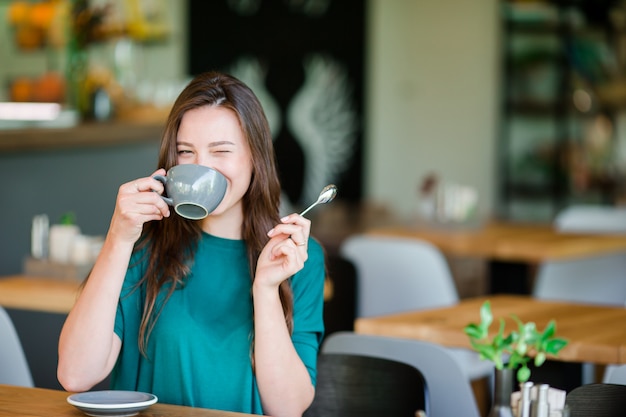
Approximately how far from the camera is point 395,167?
9.12 m

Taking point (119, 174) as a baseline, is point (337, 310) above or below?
below

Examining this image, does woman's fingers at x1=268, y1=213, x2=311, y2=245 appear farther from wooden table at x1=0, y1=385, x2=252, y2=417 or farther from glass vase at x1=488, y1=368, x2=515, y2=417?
glass vase at x1=488, y1=368, x2=515, y2=417

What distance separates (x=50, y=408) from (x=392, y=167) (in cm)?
741

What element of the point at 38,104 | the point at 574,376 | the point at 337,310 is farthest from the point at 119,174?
the point at 574,376

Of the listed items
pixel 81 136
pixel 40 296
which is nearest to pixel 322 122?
pixel 81 136

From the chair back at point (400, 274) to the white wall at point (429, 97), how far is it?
15.4 feet

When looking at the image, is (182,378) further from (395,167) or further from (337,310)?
(395,167)

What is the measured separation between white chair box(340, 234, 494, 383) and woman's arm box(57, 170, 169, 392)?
1.93m

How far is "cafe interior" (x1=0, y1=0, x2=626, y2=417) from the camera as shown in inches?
95.1

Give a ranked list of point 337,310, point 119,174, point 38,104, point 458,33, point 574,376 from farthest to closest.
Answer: point 458,33 < point 119,174 < point 38,104 < point 337,310 < point 574,376

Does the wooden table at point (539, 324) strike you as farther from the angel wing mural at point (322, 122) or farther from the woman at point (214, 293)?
the angel wing mural at point (322, 122)

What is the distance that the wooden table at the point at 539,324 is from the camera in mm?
2504

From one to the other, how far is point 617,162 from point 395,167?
1.89m

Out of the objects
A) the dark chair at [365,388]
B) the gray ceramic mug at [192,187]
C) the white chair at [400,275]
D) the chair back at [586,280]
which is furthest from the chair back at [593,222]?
the gray ceramic mug at [192,187]
